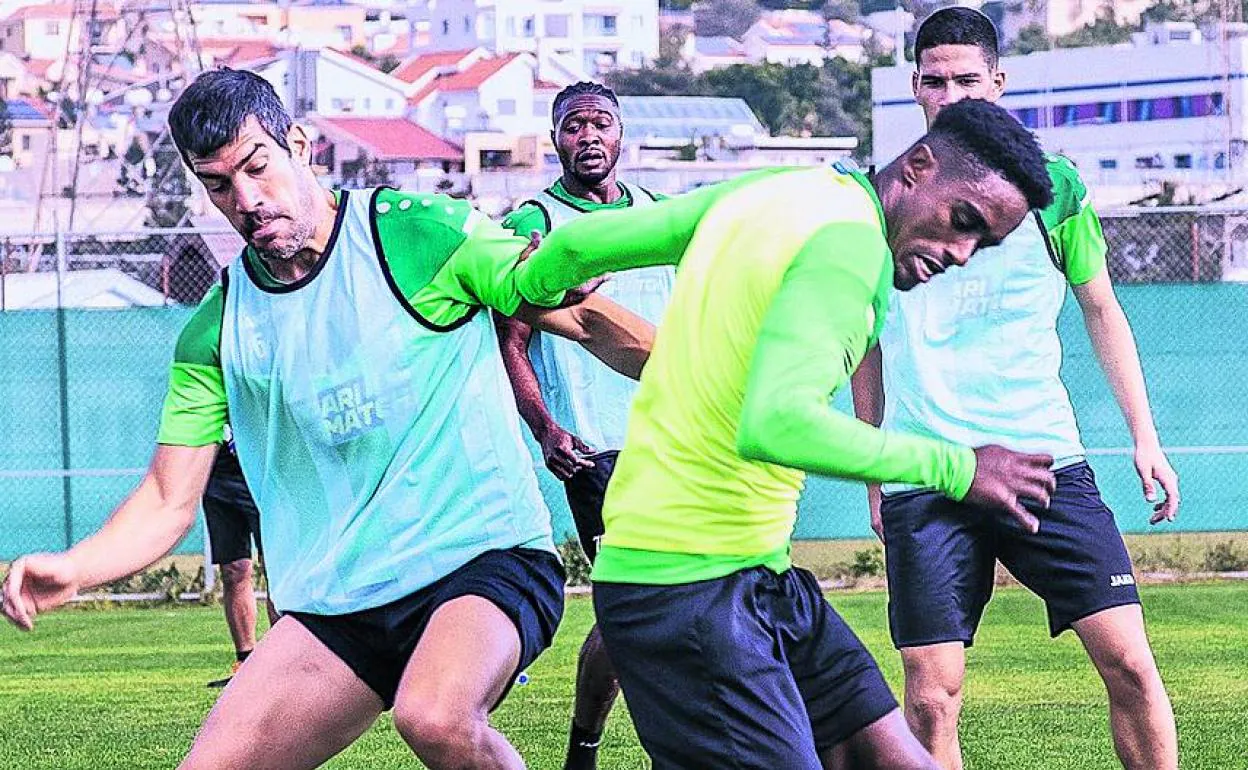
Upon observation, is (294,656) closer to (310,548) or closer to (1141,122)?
(310,548)

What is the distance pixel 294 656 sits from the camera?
15.9ft

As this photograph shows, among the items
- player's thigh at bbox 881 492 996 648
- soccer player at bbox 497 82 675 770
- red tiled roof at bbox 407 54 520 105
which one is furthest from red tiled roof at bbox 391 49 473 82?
player's thigh at bbox 881 492 996 648

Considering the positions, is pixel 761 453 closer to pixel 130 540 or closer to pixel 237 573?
pixel 130 540

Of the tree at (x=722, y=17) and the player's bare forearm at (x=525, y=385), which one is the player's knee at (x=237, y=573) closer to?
the player's bare forearm at (x=525, y=385)

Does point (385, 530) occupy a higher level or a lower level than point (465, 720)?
higher

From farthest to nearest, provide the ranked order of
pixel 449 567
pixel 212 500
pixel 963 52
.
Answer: pixel 212 500
pixel 963 52
pixel 449 567

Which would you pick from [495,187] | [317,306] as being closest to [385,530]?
[317,306]

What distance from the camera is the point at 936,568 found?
6066 millimetres

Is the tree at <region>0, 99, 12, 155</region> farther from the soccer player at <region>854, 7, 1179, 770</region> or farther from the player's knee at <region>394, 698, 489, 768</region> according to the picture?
the player's knee at <region>394, 698, 489, 768</region>

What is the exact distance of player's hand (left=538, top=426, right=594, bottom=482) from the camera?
721 centimetres

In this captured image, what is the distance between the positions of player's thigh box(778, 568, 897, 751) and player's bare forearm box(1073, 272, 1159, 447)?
84.5 inches

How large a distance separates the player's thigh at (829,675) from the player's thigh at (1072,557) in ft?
5.91

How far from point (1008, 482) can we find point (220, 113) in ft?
6.09

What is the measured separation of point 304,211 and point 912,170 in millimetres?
1415
